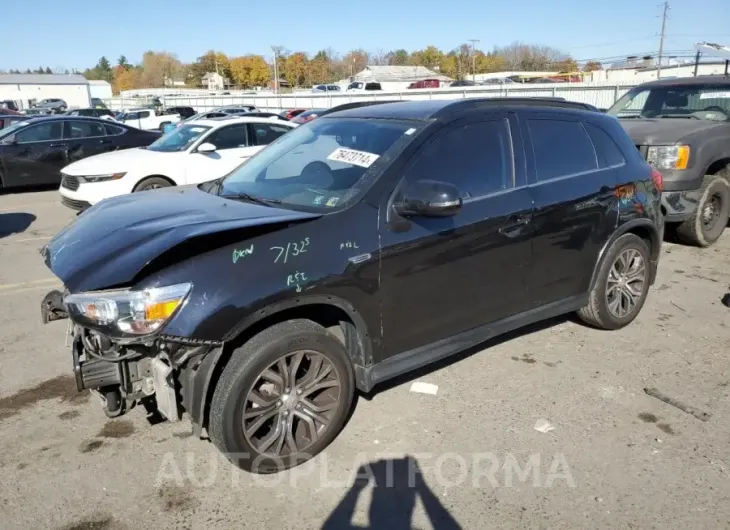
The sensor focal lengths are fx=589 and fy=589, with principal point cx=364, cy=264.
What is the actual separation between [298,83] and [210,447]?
118m

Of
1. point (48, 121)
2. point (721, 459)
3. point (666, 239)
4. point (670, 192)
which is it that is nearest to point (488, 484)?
point (721, 459)

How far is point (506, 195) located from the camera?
12.6ft

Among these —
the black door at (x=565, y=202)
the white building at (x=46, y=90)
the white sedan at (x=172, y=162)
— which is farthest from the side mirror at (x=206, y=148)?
the white building at (x=46, y=90)

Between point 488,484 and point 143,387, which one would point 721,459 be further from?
point 143,387

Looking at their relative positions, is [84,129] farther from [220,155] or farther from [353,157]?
[353,157]

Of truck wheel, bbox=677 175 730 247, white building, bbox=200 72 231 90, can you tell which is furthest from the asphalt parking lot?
white building, bbox=200 72 231 90

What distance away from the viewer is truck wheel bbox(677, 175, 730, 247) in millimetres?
7379

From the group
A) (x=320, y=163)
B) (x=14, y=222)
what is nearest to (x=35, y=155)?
(x=14, y=222)

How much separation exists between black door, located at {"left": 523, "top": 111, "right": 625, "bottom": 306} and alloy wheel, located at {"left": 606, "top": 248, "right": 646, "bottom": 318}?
355 mm

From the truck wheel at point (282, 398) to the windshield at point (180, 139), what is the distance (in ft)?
23.4

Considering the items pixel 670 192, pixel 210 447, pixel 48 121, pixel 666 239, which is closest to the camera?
pixel 210 447

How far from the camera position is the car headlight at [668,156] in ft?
23.1

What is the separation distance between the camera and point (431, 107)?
3848 millimetres

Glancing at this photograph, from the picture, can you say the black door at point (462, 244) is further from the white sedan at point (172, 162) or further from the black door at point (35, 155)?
the black door at point (35, 155)
